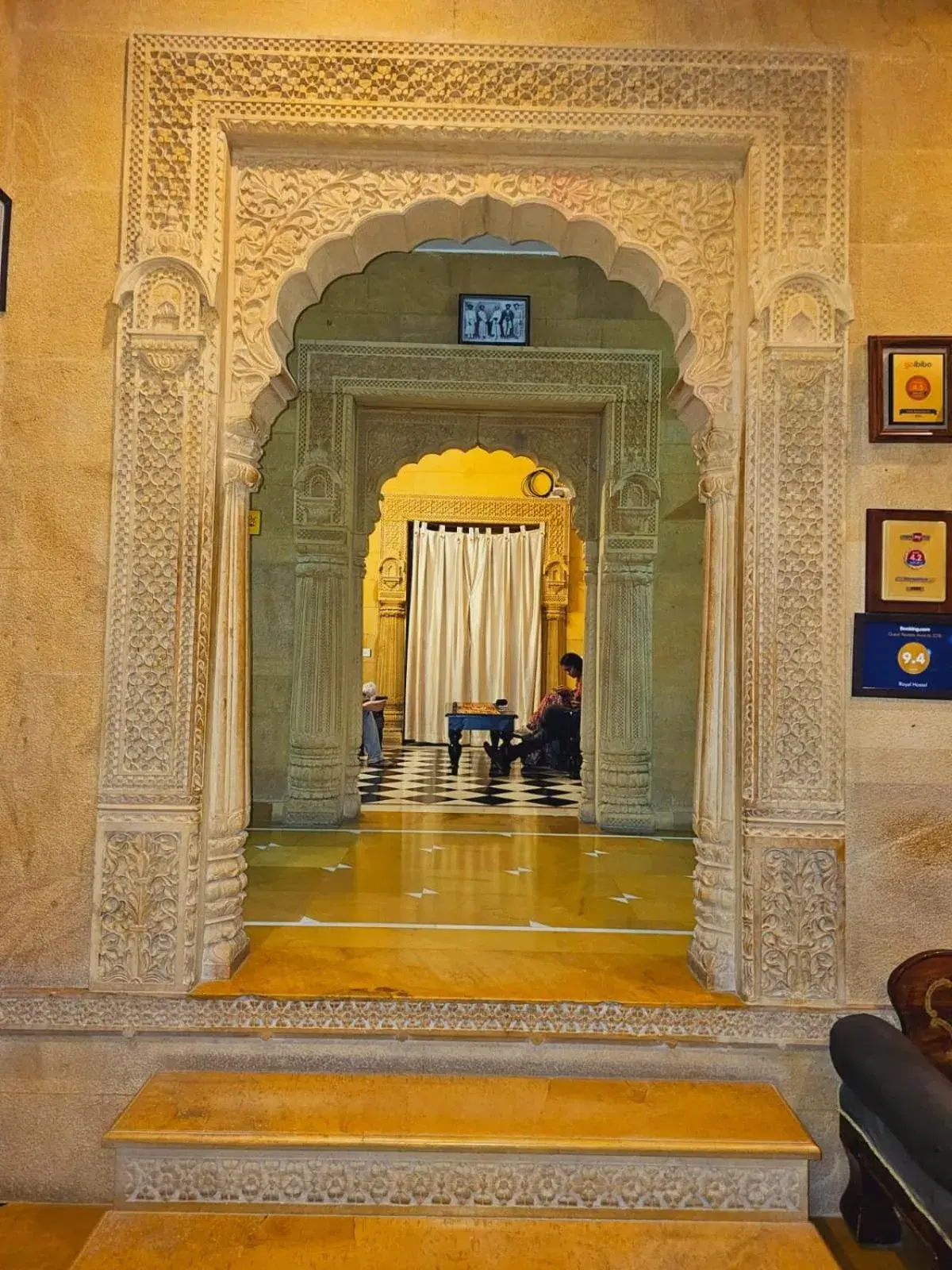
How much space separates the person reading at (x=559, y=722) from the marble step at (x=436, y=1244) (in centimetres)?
616

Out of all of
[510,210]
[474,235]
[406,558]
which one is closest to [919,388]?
[510,210]

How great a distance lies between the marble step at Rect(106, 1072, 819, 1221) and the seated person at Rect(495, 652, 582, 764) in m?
6.02

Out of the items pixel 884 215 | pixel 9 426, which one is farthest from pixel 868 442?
pixel 9 426

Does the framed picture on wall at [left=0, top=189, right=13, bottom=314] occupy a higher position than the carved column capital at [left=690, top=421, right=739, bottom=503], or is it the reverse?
the framed picture on wall at [left=0, top=189, right=13, bottom=314]

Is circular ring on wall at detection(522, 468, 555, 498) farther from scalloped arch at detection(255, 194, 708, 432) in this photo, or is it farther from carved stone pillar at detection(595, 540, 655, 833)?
scalloped arch at detection(255, 194, 708, 432)

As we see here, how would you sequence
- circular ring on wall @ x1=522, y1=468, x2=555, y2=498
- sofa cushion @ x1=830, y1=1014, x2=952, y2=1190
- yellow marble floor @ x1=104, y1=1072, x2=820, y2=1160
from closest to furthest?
sofa cushion @ x1=830, y1=1014, x2=952, y2=1190 → yellow marble floor @ x1=104, y1=1072, x2=820, y2=1160 → circular ring on wall @ x1=522, y1=468, x2=555, y2=498

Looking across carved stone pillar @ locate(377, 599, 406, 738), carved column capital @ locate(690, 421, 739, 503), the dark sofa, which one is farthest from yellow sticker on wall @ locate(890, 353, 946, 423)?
carved stone pillar @ locate(377, 599, 406, 738)

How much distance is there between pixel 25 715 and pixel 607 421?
14.5ft

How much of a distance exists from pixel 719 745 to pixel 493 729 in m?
5.88

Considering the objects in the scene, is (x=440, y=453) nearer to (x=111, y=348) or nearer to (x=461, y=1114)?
(x=111, y=348)

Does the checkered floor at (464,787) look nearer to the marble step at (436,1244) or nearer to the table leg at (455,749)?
the table leg at (455,749)

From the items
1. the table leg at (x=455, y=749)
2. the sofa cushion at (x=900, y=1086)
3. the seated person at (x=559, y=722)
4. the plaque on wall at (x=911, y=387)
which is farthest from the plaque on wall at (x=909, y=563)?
the table leg at (x=455, y=749)

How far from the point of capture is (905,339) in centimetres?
262

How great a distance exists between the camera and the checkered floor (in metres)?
6.79
